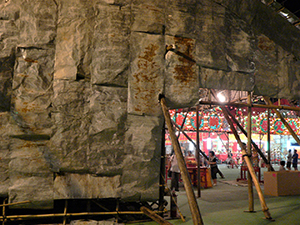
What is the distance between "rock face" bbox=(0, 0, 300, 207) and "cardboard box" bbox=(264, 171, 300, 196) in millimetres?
4246

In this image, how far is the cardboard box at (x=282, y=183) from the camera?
628 cm

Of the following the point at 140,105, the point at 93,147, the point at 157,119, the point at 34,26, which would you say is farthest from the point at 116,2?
the point at 93,147

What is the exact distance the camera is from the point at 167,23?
353 centimetres

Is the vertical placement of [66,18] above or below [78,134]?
above

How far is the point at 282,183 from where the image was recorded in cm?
634

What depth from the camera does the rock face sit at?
299 cm

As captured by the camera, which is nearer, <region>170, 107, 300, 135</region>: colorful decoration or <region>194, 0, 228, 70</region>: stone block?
<region>194, 0, 228, 70</region>: stone block

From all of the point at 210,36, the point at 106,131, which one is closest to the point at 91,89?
the point at 106,131

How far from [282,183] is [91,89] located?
582 cm

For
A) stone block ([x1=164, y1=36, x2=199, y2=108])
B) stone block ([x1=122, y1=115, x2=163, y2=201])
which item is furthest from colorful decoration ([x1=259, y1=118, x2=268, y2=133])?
stone block ([x1=122, y1=115, x2=163, y2=201])

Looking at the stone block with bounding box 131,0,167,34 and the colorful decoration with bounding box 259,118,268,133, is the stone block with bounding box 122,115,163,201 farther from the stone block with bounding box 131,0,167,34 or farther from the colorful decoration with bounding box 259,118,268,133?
the colorful decoration with bounding box 259,118,268,133

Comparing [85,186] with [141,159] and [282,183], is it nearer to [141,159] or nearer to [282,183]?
[141,159]

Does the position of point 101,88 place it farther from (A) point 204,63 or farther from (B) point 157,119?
(A) point 204,63

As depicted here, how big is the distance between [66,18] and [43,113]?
1321 millimetres
